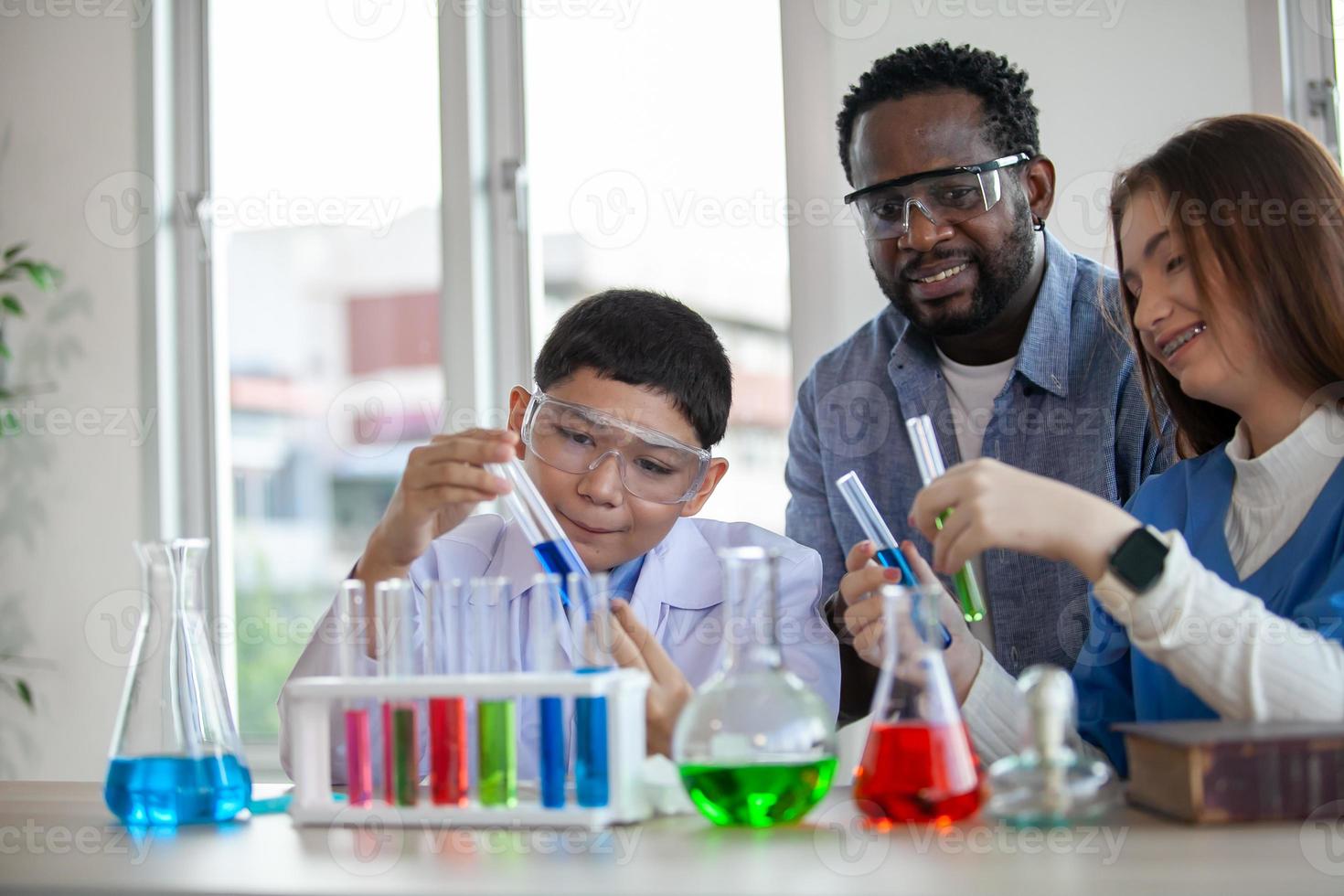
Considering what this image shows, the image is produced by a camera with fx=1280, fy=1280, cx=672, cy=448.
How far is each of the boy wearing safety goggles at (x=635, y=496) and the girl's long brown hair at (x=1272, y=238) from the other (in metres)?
0.65

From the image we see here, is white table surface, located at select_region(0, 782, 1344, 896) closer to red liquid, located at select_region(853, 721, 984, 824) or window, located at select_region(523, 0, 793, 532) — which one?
red liquid, located at select_region(853, 721, 984, 824)

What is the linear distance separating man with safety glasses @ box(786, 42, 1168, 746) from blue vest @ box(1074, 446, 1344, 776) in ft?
1.25

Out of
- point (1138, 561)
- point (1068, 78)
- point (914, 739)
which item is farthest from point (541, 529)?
point (1068, 78)

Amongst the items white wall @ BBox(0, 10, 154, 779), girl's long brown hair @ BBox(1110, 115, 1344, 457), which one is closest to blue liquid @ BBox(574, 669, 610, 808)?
girl's long brown hair @ BBox(1110, 115, 1344, 457)

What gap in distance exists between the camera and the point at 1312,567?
4.66 feet

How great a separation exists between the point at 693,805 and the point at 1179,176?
989 mm

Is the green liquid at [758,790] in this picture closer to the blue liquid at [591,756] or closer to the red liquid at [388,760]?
the blue liquid at [591,756]

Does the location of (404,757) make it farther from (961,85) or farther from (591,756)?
(961,85)

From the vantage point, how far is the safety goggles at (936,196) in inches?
83.1

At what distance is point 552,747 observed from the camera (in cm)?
110

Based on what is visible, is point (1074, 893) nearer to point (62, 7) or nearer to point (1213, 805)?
point (1213, 805)

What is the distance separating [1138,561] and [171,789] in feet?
3.07

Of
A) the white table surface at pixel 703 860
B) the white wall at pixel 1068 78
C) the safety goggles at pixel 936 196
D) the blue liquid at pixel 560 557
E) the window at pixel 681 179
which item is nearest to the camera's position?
the white table surface at pixel 703 860

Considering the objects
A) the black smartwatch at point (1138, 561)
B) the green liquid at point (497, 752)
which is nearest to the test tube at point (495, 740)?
the green liquid at point (497, 752)
